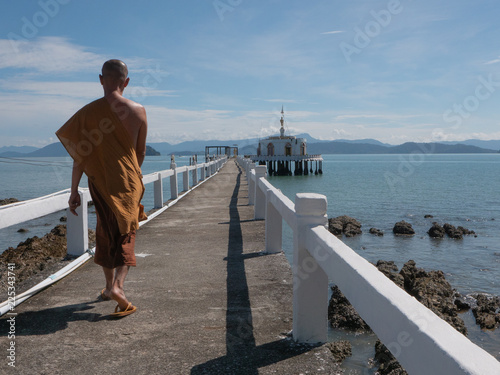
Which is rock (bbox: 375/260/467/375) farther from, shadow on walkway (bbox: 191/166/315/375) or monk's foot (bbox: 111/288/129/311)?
monk's foot (bbox: 111/288/129/311)

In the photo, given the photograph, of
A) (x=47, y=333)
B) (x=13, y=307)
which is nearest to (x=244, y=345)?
(x=47, y=333)

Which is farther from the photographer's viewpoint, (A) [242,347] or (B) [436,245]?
(B) [436,245]

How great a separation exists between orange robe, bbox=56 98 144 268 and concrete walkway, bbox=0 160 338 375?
0.76m

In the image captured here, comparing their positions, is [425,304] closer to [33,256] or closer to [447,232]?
[33,256]

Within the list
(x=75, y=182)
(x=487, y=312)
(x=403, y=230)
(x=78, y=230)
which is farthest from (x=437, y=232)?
(x=75, y=182)

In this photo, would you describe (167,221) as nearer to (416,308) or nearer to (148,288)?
(148,288)

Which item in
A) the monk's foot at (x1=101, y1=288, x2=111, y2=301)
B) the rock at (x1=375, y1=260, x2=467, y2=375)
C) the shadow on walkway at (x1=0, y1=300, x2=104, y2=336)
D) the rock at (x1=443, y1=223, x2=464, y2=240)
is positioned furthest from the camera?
the rock at (x1=443, y1=223, x2=464, y2=240)

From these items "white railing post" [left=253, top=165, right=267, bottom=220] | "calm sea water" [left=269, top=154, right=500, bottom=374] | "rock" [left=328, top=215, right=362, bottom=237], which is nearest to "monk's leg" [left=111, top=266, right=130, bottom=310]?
"calm sea water" [left=269, top=154, right=500, bottom=374]

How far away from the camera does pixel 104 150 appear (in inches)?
134

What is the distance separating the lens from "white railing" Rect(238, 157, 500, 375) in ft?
4.09

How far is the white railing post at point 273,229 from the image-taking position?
5.35 meters

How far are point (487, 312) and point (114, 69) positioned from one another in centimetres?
955

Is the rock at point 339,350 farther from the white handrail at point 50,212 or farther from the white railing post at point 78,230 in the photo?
the white railing post at point 78,230

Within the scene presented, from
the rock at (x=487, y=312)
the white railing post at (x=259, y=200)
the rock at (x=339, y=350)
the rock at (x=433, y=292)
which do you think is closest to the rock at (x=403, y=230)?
the rock at (x=433, y=292)
